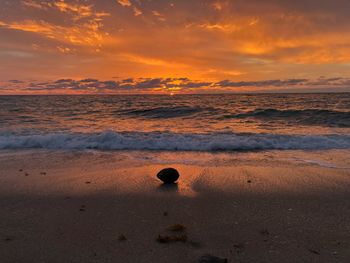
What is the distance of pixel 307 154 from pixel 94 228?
7179 millimetres

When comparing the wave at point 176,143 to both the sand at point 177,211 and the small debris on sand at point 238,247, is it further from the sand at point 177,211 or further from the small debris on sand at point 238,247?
the small debris on sand at point 238,247

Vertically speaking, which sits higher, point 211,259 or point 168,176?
point 211,259

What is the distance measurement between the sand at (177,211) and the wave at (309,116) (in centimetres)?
1135

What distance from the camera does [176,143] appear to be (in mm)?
11039

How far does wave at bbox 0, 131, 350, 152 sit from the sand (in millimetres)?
2287

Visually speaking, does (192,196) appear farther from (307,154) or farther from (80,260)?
(307,154)

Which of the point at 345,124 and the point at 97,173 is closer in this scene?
the point at 97,173

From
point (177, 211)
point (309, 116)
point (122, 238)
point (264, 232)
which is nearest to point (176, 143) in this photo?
point (177, 211)

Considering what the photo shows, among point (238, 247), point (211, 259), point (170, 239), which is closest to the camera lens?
point (211, 259)

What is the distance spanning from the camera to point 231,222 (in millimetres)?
4332

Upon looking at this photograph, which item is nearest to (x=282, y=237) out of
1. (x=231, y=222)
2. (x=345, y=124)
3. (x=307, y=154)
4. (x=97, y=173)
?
(x=231, y=222)

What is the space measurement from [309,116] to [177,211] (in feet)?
62.5

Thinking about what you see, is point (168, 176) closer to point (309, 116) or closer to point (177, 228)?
point (177, 228)

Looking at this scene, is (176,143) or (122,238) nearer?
(122,238)
